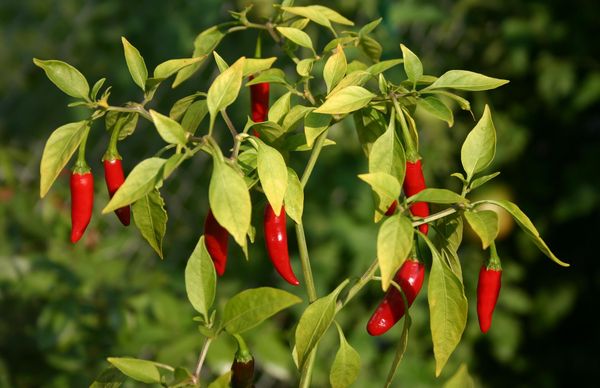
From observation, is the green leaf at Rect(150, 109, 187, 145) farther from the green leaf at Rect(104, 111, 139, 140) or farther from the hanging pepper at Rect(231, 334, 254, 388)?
the hanging pepper at Rect(231, 334, 254, 388)

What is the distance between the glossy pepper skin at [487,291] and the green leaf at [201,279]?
279 mm

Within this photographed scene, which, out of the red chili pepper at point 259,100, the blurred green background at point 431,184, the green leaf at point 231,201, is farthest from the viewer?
the blurred green background at point 431,184

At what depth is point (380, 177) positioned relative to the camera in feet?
3.04

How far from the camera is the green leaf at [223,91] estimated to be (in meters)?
0.94

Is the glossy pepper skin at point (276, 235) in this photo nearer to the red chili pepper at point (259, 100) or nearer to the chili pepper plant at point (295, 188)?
the chili pepper plant at point (295, 188)

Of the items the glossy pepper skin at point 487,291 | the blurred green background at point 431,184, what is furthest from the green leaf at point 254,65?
Result: the blurred green background at point 431,184

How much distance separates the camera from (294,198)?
1007 mm

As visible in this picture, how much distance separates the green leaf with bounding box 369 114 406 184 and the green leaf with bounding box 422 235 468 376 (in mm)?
101

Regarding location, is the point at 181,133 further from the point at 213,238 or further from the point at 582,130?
the point at 582,130

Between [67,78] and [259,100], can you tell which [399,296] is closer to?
[259,100]

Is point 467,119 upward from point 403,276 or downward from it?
downward

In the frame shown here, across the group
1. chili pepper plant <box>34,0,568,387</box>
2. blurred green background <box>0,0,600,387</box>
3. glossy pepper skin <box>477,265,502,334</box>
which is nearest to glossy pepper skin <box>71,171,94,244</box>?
chili pepper plant <box>34,0,568,387</box>

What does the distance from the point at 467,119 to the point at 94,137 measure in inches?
46.7

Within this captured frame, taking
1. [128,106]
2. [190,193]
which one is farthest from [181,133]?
[190,193]
